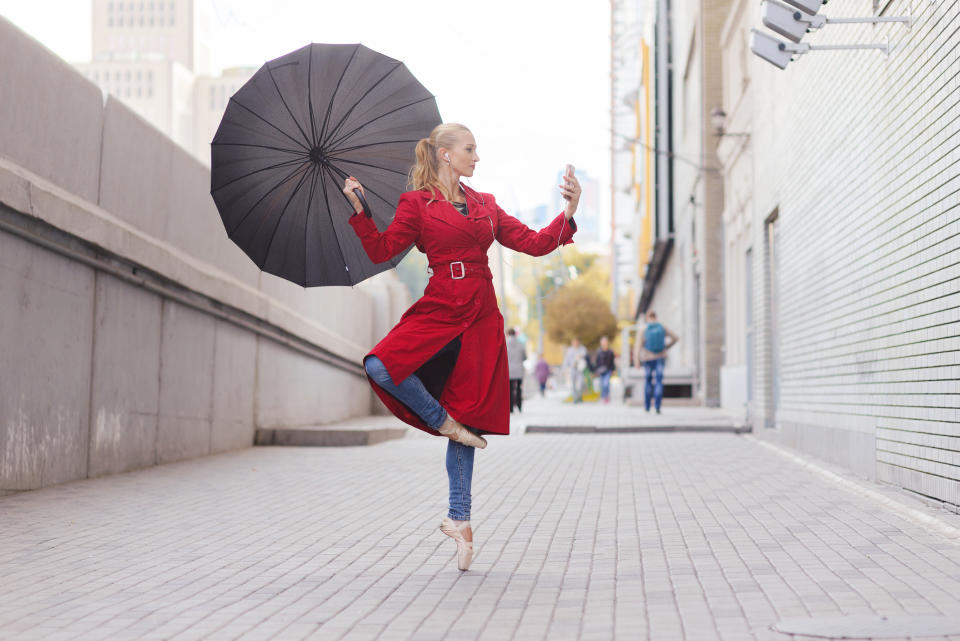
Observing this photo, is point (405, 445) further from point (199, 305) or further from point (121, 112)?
point (121, 112)

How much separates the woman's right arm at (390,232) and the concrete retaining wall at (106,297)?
332 centimetres

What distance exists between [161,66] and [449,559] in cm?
A: 18307

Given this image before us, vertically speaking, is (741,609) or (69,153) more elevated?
(69,153)

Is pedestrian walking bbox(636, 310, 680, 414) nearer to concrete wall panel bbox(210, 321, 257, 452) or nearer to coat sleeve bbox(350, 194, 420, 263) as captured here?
concrete wall panel bbox(210, 321, 257, 452)

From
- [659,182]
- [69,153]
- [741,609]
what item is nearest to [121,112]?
[69,153]

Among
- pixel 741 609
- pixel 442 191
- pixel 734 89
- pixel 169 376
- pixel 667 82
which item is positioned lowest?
pixel 741 609

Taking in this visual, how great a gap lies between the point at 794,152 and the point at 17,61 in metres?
8.17

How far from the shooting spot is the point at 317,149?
6102mm

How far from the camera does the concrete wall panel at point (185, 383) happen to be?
1085 centimetres

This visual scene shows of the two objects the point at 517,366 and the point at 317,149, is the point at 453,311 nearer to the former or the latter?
the point at 317,149

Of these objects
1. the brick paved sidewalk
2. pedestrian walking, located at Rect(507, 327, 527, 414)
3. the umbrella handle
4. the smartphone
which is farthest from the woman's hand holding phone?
pedestrian walking, located at Rect(507, 327, 527, 414)

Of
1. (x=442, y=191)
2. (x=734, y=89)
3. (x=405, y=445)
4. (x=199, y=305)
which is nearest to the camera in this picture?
(x=442, y=191)

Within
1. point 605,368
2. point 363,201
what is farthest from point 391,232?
point 605,368

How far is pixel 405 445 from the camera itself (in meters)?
14.6
